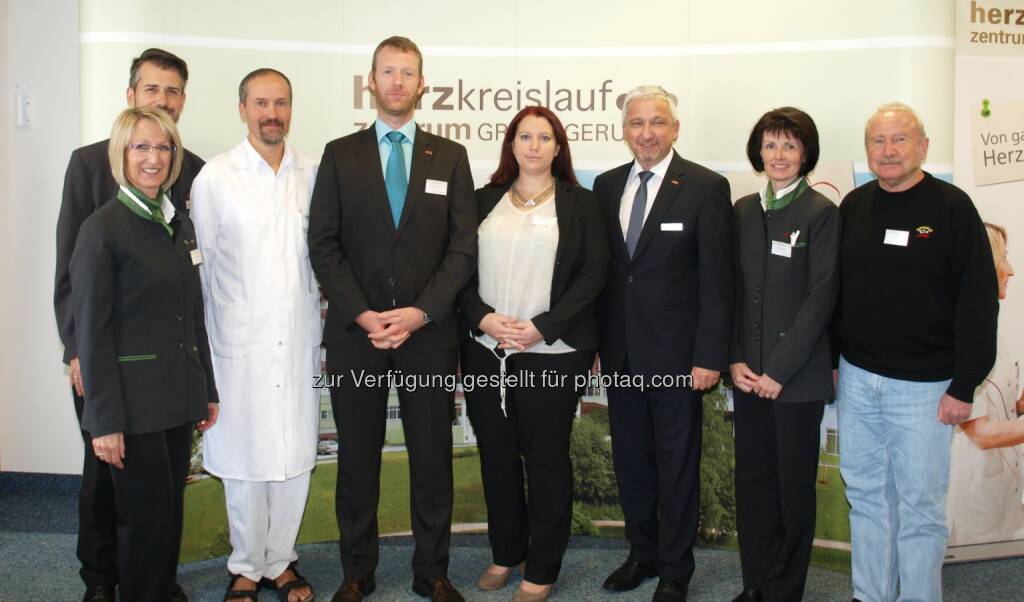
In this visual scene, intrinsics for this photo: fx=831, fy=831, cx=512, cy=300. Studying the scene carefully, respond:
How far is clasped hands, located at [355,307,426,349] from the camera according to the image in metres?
3.09

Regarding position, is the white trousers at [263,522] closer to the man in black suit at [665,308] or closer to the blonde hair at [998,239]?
the man in black suit at [665,308]

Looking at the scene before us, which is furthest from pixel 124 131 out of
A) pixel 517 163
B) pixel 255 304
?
pixel 517 163

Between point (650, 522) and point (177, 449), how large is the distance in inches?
75.9

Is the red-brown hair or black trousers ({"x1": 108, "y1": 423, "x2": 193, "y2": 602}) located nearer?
black trousers ({"x1": 108, "y1": 423, "x2": 193, "y2": 602})

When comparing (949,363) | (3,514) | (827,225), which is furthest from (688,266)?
(3,514)

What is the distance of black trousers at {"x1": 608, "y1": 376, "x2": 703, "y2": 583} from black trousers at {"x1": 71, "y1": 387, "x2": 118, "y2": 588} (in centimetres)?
202

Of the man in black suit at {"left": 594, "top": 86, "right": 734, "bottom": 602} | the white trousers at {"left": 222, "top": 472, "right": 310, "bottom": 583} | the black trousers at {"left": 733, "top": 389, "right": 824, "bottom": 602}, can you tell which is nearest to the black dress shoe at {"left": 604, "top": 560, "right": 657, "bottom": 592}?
the man in black suit at {"left": 594, "top": 86, "right": 734, "bottom": 602}

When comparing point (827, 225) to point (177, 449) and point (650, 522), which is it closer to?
point (650, 522)

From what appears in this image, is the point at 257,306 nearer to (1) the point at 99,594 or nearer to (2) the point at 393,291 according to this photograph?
(2) the point at 393,291

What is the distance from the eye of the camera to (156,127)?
2.64m

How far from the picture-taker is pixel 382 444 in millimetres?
3301

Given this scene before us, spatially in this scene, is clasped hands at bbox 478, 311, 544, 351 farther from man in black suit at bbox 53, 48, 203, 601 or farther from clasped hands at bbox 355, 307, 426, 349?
man in black suit at bbox 53, 48, 203, 601

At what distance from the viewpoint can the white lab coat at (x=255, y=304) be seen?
3.19 meters

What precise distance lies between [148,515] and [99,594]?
91 centimetres
